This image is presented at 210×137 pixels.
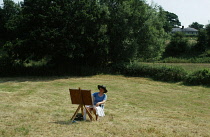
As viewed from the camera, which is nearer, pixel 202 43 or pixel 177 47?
pixel 177 47

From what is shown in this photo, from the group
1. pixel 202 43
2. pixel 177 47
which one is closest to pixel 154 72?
pixel 177 47

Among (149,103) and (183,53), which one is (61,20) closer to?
(149,103)

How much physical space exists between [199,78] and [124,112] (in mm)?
13466

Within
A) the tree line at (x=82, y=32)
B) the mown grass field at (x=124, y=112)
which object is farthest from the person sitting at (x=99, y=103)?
the tree line at (x=82, y=32)

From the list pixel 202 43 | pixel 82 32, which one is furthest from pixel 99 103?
pixel 202 43

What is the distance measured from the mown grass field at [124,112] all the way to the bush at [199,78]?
1235 mm

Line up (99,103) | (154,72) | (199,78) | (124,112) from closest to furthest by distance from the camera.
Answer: (99,103) → (124,112) → (199,78) → (154,72)

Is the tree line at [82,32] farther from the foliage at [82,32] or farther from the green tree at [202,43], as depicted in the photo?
the green tree at [202,43]

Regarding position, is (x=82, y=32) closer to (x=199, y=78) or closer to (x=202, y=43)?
(x=199, y=78)

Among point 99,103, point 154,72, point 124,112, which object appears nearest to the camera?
point 99,103

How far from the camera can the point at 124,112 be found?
1241 cm

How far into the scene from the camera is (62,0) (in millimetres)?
27969

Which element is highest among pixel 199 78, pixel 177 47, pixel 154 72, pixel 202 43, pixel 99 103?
pixel 202 43

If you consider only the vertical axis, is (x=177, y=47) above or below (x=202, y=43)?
below
